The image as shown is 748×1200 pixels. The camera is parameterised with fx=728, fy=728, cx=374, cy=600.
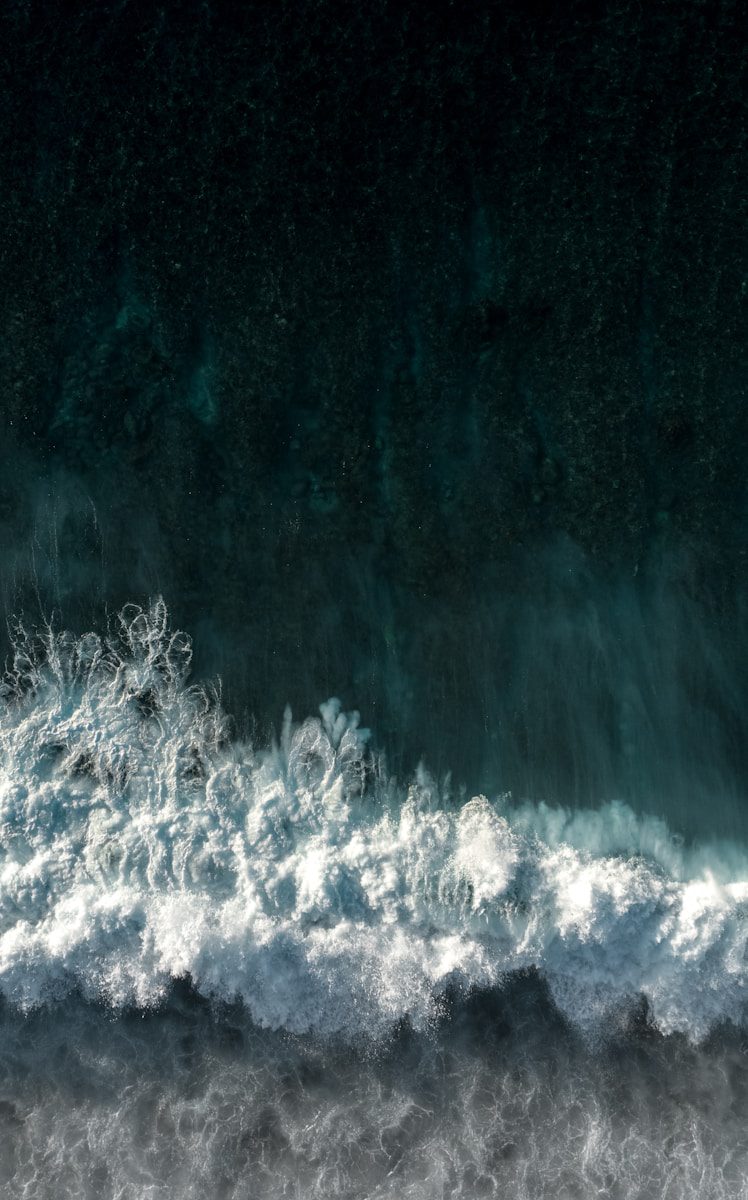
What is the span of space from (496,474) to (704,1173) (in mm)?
4634

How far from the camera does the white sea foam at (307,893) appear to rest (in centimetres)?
468

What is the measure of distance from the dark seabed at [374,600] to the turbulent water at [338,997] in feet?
0.08

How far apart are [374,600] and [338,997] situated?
258 centimetres

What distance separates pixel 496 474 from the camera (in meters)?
4.85

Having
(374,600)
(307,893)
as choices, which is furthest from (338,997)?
(374,600)

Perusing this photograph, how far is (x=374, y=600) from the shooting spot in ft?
16.1

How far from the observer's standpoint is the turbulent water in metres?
4.63

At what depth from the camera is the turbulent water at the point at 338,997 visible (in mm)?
4633

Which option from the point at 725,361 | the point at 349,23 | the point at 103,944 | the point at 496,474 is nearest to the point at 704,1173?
the point at 103,944

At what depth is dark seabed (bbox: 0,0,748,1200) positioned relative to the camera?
4.68 m

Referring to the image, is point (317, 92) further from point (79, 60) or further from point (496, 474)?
point (496, 474)

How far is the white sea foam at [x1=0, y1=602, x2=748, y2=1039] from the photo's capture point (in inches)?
184

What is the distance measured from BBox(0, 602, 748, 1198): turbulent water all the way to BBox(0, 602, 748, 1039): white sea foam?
0.01 metres

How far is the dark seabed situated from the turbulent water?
26mm
